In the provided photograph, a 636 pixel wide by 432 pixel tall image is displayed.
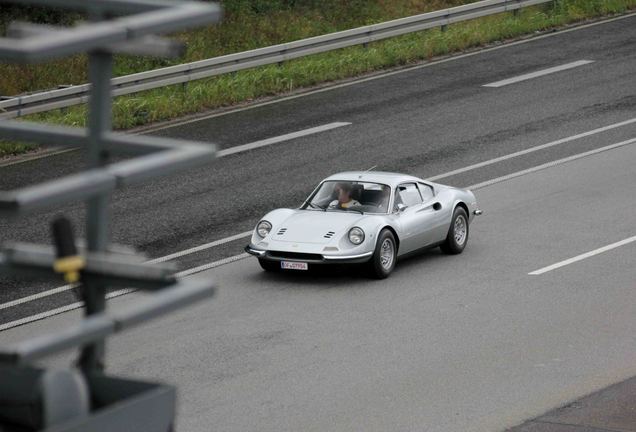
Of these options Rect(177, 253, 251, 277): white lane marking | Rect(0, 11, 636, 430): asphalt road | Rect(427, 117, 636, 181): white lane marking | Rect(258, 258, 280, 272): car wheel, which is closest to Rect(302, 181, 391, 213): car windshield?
Rect(0, 11, 636, 430): asphalt road

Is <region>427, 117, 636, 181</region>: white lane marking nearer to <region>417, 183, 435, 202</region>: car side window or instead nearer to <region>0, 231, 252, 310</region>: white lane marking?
<region>417, 183, 435, 202</region>: car side window

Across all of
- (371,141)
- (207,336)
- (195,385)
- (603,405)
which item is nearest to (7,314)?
(207,336)

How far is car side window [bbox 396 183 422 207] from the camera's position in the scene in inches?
712

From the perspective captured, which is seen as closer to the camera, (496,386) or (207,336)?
(496,386)

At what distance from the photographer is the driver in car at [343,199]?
17.9 metres

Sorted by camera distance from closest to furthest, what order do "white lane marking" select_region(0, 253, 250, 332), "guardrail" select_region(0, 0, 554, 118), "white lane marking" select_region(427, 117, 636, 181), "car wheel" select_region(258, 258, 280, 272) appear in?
1. "white lane marking" select_region(0, 253, 250, 332)
2. "car wheel" select_region(258, 258, 280, 272)
3. "white lane marking" select_region(427, 117, 636, 181)
4. "guardrail" select_region(0, 0, 554, 118)

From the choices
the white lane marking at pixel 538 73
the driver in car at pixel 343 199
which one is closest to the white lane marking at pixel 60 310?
the driver in car at pixel 343 199

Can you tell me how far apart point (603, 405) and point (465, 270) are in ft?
18.9

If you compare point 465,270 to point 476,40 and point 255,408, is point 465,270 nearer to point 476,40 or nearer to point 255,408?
point 255,408

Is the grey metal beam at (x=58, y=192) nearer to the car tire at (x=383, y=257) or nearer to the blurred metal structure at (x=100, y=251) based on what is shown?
the blurred metal structure at (x=100, y=251)

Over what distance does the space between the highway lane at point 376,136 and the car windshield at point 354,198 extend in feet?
5.77

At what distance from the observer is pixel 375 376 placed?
13.6 metres

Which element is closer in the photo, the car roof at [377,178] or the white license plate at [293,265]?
the white license plate at [293,265]


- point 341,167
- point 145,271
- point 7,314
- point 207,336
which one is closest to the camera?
point 145,271
